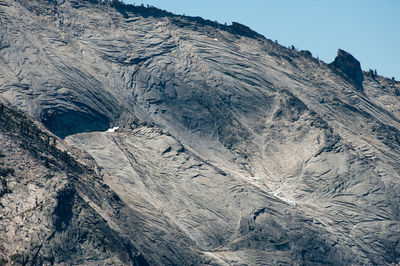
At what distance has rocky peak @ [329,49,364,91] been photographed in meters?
74.6

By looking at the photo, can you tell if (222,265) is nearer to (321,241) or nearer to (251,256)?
(251,256)

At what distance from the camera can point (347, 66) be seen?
75.3 m

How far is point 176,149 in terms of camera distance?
53094 millimetres

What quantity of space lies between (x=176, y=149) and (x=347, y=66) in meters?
30.2

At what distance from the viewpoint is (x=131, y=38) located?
6431 cm

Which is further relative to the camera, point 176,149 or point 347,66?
point 347,66

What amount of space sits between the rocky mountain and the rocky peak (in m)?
3.69

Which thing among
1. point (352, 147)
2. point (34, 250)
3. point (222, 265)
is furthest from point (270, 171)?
point (34, 250)

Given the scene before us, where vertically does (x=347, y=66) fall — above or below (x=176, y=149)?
above

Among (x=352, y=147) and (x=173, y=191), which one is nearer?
(x=173, y=191)

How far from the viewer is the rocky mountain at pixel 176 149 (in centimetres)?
4200

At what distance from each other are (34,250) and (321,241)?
22.1m

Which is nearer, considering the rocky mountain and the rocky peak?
the rocky mountain

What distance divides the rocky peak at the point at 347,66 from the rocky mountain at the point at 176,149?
3.69 m
